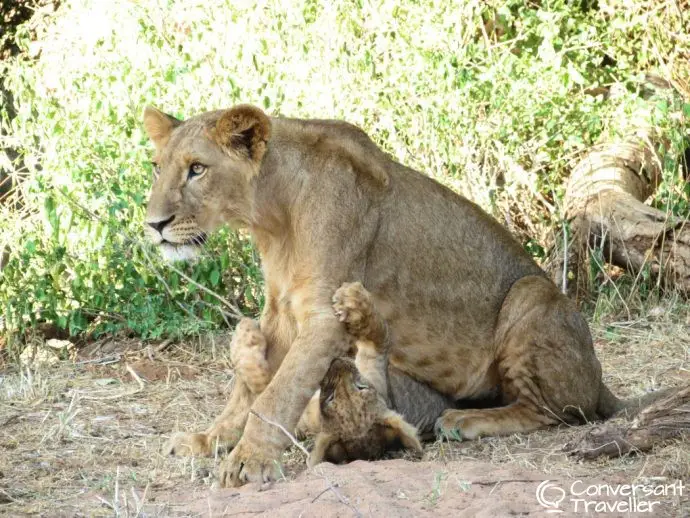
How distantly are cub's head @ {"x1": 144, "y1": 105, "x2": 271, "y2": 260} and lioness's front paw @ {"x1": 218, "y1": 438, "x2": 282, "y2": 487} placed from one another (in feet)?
3.18

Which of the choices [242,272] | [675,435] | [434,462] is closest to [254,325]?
[434,462]

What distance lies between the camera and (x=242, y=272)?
7.87 m

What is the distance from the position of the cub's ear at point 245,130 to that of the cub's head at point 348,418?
105cm

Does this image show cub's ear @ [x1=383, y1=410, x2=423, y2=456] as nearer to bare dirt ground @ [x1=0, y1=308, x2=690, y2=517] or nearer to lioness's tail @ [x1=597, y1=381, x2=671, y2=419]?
bare dirt ground @ [x1=0, y1=308, x2=690, y2=517]

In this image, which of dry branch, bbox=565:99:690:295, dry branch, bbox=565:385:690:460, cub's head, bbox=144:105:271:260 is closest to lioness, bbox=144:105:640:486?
cub's head, bbox=144:105:271:260

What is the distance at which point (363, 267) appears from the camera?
5.18m

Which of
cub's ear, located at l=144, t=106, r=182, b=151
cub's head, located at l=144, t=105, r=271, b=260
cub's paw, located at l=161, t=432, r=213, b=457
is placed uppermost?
cub's ear, located at l=144, t=106, r=182, b=151

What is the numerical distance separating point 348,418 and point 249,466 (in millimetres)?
436

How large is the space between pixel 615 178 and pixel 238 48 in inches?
114

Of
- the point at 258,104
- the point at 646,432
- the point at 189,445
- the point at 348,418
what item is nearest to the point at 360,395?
the point at 348,418

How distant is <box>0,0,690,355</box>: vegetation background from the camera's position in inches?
307

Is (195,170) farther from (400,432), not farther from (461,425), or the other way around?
(461,425)

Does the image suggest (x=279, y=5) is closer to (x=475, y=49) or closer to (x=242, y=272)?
(x=475, y=49)

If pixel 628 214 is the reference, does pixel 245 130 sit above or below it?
above
